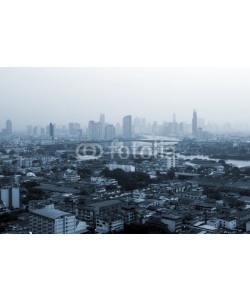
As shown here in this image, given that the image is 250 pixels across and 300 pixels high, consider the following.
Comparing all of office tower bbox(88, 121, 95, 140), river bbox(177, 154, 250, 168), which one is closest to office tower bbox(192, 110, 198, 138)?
river bbox(177, 154, 250, 168)

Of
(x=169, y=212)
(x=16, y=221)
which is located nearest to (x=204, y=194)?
(x=169, y=212)

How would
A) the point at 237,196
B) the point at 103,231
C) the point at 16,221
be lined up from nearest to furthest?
the point at 103,231
the point at 16,221
the point at 237,196

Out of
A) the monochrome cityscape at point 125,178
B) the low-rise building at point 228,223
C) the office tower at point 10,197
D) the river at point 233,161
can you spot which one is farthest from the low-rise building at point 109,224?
the river at point 233,161

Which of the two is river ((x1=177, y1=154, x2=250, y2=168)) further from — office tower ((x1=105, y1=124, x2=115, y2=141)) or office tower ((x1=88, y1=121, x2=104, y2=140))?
office tower ((x1=88, y1=121, x2=104, y2=140))

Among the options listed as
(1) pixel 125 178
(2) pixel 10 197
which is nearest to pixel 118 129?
(1) pixel 125 178

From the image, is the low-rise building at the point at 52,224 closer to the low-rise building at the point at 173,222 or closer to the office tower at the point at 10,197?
the low-rise building at the point at 173,222

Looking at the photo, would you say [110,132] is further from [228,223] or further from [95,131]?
[228,223]

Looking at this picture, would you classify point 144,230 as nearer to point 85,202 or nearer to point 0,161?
point 85,202
